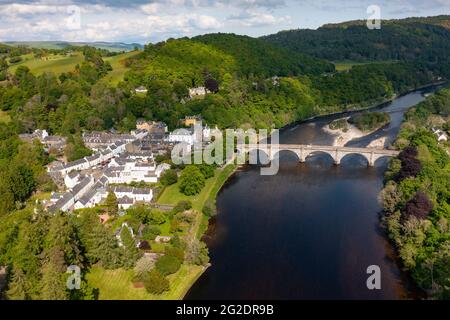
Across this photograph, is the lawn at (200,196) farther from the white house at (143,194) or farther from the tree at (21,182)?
the tree at (21,182)

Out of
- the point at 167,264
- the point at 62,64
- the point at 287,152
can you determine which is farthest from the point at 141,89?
the point at 167,264

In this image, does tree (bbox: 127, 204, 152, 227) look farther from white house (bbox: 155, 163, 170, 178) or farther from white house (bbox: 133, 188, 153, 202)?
white house (bbox: 155, 163, 170, 178)

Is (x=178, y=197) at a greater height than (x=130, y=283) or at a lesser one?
greater

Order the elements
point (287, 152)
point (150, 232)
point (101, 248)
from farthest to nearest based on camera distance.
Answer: point (287, 152)
point (150, 232)
point (101, 248)

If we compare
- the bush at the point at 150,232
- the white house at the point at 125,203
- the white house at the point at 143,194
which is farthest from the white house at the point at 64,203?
the bush at the point at 150,232

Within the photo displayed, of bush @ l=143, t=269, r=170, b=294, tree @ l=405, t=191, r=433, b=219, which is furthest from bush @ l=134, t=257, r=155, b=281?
tree @ l=405, t=191, r=433, b=219

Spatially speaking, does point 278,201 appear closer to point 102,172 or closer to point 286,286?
point 286,286

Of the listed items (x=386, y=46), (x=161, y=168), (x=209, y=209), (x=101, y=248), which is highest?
(x=386, y=46)

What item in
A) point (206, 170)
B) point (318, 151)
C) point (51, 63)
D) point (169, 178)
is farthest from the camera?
point (51, 63)

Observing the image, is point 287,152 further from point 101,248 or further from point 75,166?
point 101,248
